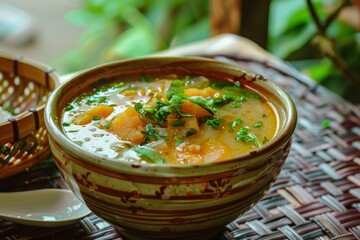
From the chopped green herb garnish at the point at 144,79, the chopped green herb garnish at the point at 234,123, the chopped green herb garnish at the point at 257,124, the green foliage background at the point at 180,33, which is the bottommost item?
the green foliage background at the point at 180,33

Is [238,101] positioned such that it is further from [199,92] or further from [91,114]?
[91,114]

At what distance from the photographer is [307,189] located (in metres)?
1.25

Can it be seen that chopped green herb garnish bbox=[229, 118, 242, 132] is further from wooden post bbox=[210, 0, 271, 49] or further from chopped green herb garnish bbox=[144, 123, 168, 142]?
wooden post bbox=[210, 0, 271, 49]

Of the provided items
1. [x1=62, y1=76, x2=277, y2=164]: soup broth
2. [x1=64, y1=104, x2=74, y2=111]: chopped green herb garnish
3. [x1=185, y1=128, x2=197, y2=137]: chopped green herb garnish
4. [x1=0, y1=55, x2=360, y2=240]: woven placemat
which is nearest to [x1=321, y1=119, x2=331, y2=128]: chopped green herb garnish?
[x1=0, y1=55, x2=360, y2=240]: woven placemat

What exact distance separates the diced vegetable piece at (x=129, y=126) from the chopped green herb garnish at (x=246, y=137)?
0.57 feet

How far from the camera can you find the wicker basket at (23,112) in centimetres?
114

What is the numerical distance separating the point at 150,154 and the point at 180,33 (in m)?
2.37

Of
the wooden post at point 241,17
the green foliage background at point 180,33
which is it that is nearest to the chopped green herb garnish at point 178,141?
the wooden post at point 241,17

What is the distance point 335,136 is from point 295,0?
63.7 inches

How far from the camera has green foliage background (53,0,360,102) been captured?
2.59 meters

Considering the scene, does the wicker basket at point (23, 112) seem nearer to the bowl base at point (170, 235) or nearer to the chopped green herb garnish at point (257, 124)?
the bowl base at point (170, 235)

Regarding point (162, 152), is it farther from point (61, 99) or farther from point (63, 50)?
point (63, 50)

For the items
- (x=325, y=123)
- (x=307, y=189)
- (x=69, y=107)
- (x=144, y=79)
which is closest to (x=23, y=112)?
(x=69, y=107)

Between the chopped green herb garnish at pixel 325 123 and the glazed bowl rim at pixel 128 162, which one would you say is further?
the chopped green herb garnish at pixel 325 123
